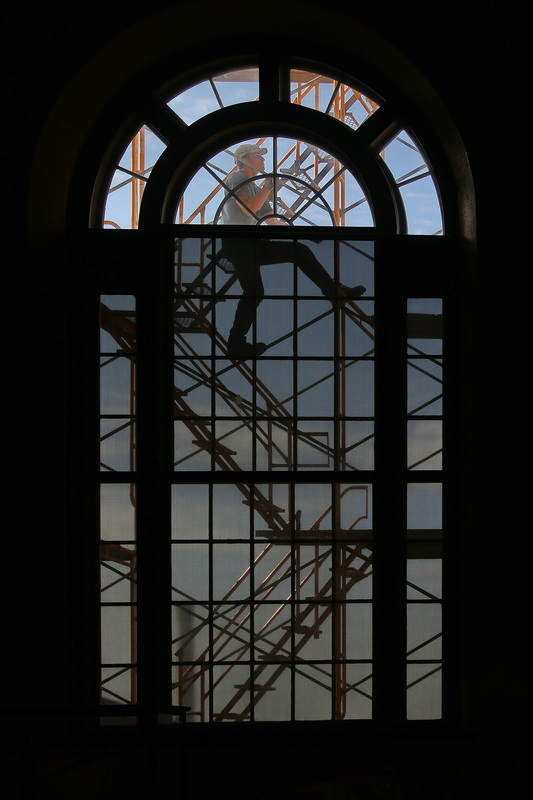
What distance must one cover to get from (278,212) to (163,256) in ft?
2.30

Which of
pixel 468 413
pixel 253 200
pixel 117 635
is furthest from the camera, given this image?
pixel 253 200

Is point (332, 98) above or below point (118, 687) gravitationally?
above

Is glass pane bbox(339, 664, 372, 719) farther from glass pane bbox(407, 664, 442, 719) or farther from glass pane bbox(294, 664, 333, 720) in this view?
glass pane bbox(407, 664, 442, 719)

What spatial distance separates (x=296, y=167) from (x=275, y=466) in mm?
1692

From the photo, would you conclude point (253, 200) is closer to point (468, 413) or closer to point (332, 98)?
point (332, 98)

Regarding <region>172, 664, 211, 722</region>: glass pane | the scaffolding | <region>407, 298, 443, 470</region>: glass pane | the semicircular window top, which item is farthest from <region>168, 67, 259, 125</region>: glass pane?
<region>172, 664, 211, 722</region>: glass pane

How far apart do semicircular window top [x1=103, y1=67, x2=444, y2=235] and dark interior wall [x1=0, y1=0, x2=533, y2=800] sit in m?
0.40

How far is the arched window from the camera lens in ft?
10.8

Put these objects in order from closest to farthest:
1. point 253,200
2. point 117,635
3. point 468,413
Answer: point 468,413 < point 117,635 < point 253,200

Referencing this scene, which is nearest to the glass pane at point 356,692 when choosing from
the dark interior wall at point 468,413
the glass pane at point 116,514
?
the dark interior wall at point 468,413

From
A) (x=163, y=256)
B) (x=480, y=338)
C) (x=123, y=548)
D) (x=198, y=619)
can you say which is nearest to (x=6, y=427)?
(x=123, y=548)

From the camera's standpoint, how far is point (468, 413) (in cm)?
319

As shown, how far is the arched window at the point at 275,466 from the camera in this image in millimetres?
3291

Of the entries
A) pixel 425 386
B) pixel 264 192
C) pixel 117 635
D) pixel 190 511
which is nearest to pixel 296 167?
pixel 264 192
